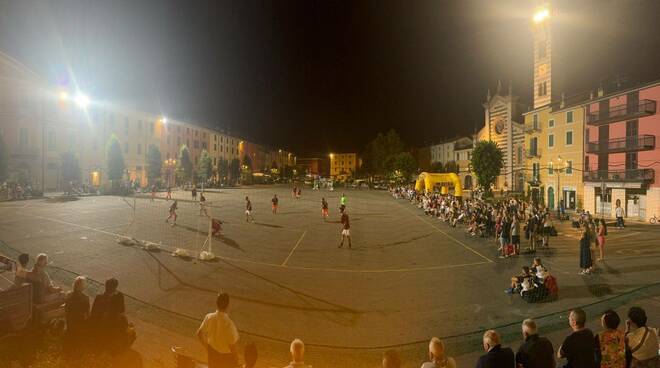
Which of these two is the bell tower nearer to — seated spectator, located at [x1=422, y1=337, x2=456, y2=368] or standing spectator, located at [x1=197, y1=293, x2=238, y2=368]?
seated spectator, located at [x1=422, y1=337, x2=456, y2=368]

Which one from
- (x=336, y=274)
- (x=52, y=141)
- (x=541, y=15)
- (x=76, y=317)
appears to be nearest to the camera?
(x=76, y=317)

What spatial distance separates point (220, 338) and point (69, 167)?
57.8 meters

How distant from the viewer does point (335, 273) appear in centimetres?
1365

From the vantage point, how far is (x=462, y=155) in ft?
316

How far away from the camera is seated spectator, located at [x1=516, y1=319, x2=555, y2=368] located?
16.0 feet

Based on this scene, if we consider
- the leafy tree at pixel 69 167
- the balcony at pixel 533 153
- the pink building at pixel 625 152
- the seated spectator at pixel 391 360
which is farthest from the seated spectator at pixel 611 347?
the leafy tree at pixel 69 167

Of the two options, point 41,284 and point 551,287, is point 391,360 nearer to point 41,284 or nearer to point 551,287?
point 41,284

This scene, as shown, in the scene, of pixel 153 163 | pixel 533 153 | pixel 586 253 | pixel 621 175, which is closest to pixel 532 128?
pixel 533 153

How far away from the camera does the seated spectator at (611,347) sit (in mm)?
5082

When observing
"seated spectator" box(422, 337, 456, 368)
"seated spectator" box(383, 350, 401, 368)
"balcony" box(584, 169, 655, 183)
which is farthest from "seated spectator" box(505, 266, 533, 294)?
"balcony" box(584, 169, 655, 183)

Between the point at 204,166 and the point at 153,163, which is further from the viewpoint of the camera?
the point at 204,166

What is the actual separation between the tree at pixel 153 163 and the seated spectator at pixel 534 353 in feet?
239

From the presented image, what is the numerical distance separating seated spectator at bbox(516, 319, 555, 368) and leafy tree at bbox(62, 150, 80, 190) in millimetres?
60053

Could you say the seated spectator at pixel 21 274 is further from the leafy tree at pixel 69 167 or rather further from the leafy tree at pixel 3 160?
the leafy tree at pixel 69 167
